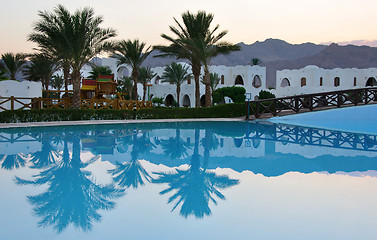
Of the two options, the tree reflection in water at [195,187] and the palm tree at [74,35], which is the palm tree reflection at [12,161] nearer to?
the tree reflection in water at [195,187]

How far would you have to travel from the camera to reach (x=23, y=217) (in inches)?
163

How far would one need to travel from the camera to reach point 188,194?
5.19 m

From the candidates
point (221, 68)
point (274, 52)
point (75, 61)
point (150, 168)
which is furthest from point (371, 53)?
point (150, 168)

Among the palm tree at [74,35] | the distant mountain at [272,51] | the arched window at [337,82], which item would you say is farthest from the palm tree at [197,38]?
the distant mountain at [272,51]

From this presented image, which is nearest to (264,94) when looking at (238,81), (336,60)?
(238,81)

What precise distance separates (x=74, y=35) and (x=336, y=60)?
102 m

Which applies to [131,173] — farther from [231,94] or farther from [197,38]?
[231,94]

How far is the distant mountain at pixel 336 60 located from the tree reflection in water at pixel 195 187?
105 metres

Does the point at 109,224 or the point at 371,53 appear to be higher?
the point at 371,53

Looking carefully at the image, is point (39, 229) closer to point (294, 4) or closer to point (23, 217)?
point (23, 217)

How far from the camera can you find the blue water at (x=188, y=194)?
3752mm

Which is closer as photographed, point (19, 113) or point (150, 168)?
point (150, 168)

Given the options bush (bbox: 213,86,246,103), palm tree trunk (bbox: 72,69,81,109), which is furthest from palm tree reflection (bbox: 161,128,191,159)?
bush (bbox: 213,86,246,103)

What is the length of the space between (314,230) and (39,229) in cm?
319
